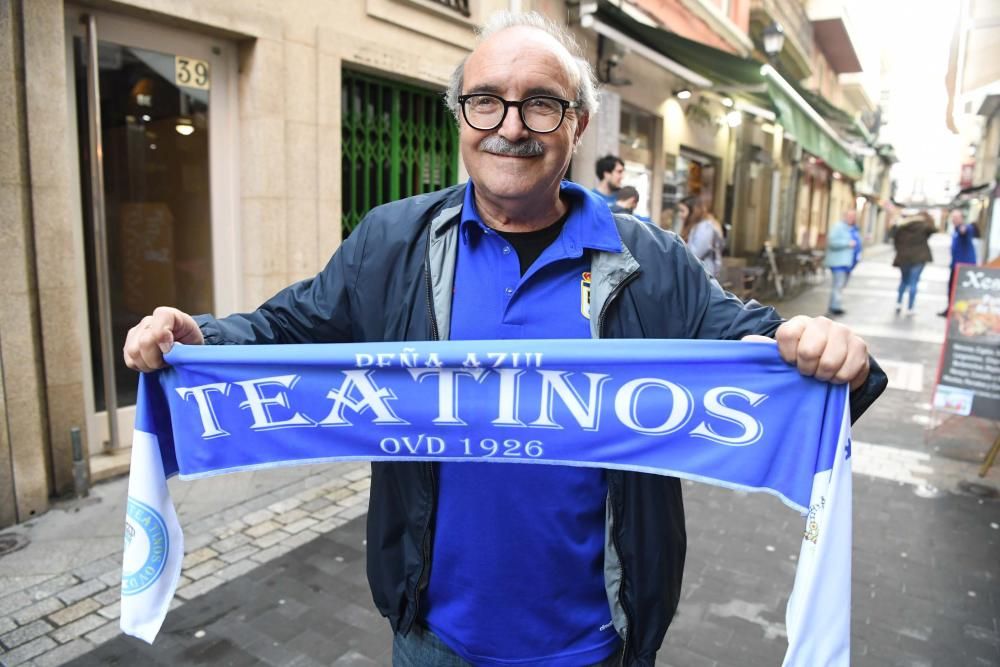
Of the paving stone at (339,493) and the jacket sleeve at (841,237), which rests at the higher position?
the jacket sleeve at (841,237)

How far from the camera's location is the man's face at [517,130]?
5.81 ft

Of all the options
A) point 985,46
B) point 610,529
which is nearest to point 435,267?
point 610,529

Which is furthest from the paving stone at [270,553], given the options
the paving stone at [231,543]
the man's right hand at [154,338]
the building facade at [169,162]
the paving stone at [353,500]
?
the man's right hand at [154,338]

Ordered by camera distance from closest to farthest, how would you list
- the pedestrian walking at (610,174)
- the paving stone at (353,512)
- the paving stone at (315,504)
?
the paving stone at (353,512) < the paving stone at (315,504) < the pedestrian walking at (610,174)

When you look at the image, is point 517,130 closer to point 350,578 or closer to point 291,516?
point 350,578

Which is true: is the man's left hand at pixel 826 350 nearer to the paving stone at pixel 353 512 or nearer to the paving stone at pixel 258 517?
the paving stone at pixel 353 512

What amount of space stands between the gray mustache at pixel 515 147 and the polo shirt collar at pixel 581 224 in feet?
0.50

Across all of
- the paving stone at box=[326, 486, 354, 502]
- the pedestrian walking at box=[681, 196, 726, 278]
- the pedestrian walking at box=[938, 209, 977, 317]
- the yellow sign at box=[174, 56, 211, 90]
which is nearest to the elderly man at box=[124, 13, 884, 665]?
the paving stone at box=[326, 486, 354, 502]

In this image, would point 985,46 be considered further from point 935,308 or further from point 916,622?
point 935,308

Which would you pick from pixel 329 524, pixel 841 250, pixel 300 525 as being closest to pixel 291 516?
pixel 300 525

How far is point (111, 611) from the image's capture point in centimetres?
349

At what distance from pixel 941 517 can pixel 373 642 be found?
12.6 feet

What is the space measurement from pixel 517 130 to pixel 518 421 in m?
0.71

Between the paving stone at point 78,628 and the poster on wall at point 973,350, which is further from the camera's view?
the poster on wall at point 973,350
